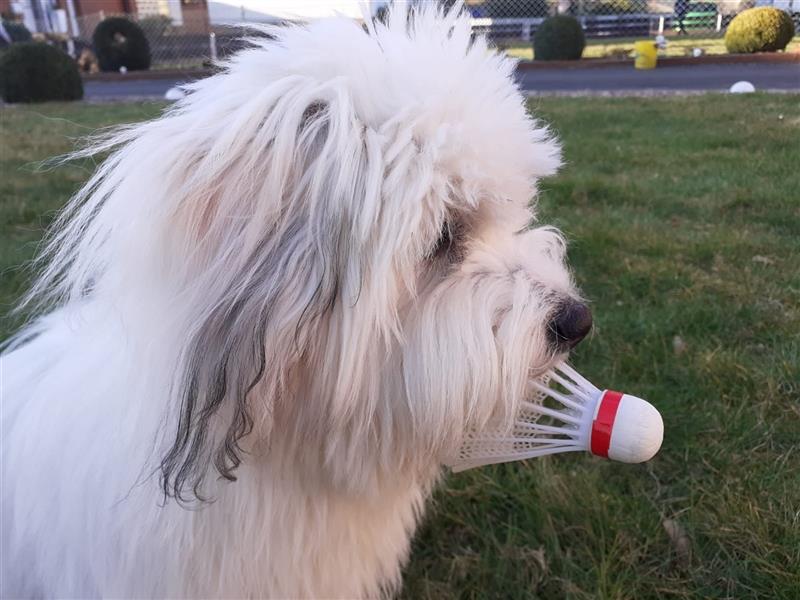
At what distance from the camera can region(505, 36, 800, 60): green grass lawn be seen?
1664 centimetres

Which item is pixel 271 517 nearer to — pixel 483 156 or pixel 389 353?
pixel 389 353

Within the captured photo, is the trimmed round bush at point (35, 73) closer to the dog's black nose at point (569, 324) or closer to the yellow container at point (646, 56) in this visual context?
the yellow container at point (646, 56)

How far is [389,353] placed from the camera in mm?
1266

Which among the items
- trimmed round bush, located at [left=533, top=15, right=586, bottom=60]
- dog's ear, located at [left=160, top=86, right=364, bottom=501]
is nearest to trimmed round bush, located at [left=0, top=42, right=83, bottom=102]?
trimmed round bush, located at [left=533, top=15, right=586, bottom=60]

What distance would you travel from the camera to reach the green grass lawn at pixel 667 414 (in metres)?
1.93

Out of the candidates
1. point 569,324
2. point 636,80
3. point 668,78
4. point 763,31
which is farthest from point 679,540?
point 763,31

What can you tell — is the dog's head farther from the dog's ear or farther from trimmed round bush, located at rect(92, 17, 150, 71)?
trimmed round bush, located at rect(92, 17, 150, 71)

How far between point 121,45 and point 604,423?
19860 mm

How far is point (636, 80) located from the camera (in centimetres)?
1269

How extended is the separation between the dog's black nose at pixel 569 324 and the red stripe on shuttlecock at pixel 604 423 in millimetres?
341

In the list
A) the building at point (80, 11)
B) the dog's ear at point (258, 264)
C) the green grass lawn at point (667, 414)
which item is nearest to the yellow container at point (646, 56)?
the green grass lawn at point (667, 414)

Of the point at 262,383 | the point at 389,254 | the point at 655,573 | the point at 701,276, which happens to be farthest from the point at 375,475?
the point at 701,276

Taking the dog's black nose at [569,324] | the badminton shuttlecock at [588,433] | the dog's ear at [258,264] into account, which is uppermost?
the dog's ear at [258,264]

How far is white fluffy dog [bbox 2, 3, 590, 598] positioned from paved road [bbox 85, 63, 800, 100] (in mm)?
10041
